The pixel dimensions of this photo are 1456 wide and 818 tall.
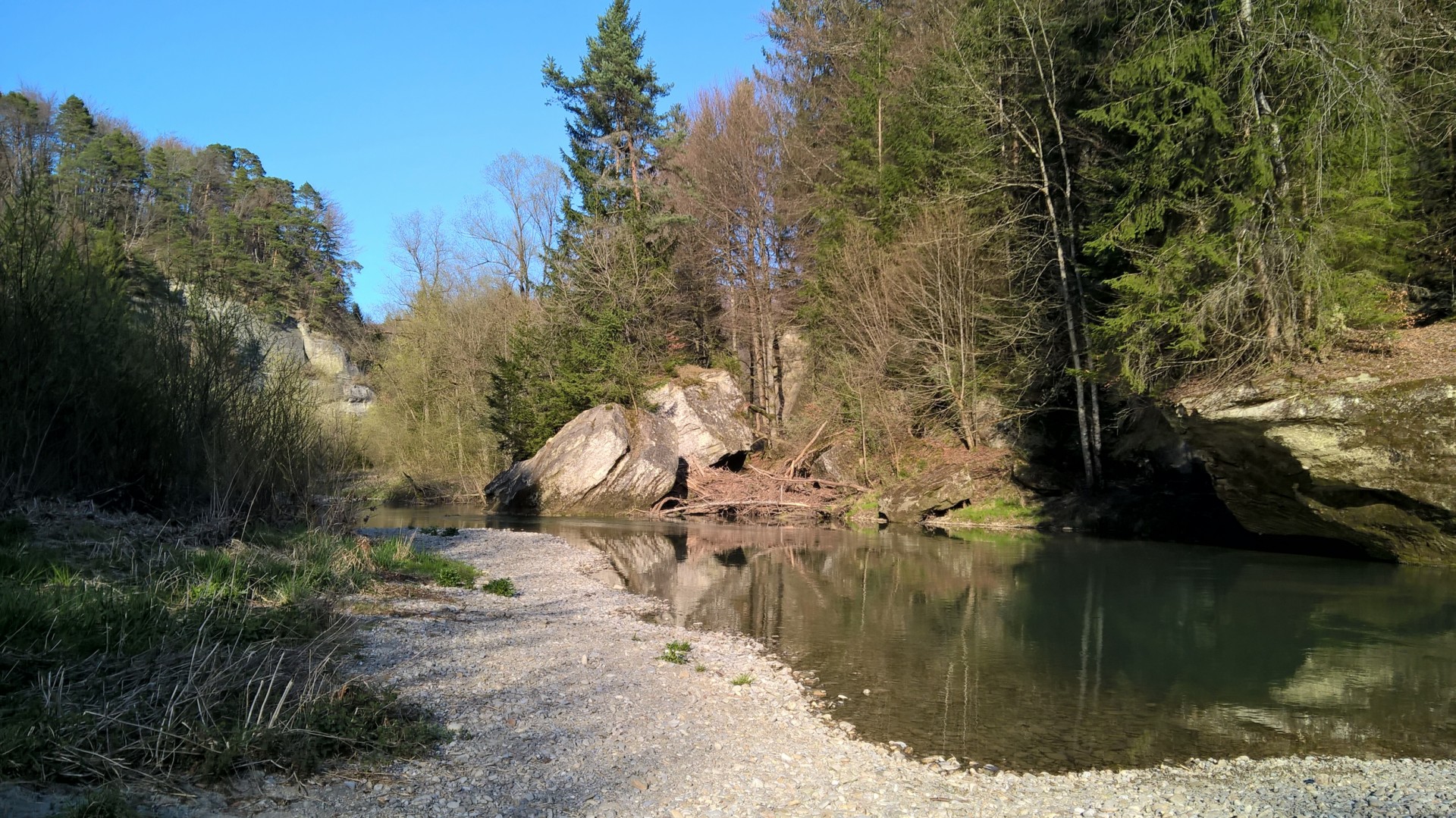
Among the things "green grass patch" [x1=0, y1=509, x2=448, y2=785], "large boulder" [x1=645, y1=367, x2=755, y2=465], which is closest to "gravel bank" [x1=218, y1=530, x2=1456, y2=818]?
"green grass patch" [x1=0, y1=509, x2=448, y2=785]

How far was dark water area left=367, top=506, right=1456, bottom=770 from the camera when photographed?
23.6 ft

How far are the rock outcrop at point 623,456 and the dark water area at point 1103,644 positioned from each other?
12337 millimetres

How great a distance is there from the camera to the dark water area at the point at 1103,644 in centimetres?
719

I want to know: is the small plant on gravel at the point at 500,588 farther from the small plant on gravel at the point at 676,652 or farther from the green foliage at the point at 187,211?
the green foliage at the point at 187,211

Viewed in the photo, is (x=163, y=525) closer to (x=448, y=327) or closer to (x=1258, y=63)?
(x=1258, y=63)

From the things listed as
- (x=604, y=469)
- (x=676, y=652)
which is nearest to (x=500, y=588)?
(x=676, y=652)

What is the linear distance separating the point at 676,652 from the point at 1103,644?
233 inches

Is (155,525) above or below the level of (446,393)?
below

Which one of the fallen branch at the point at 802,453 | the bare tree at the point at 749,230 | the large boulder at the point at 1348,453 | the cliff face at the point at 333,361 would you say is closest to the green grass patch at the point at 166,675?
the large boulder at the point at 1348,453

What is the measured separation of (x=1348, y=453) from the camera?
14531mm

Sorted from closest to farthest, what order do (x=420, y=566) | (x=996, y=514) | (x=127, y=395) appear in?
1. (x=127, y=395)
2. (x=420, y=566)
3. (x=996, y=514)

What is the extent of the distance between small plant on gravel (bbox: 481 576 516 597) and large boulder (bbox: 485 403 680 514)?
18.5m

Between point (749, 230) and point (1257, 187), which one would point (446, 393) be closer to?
point (749, 230)

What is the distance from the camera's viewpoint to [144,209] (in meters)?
17.6
